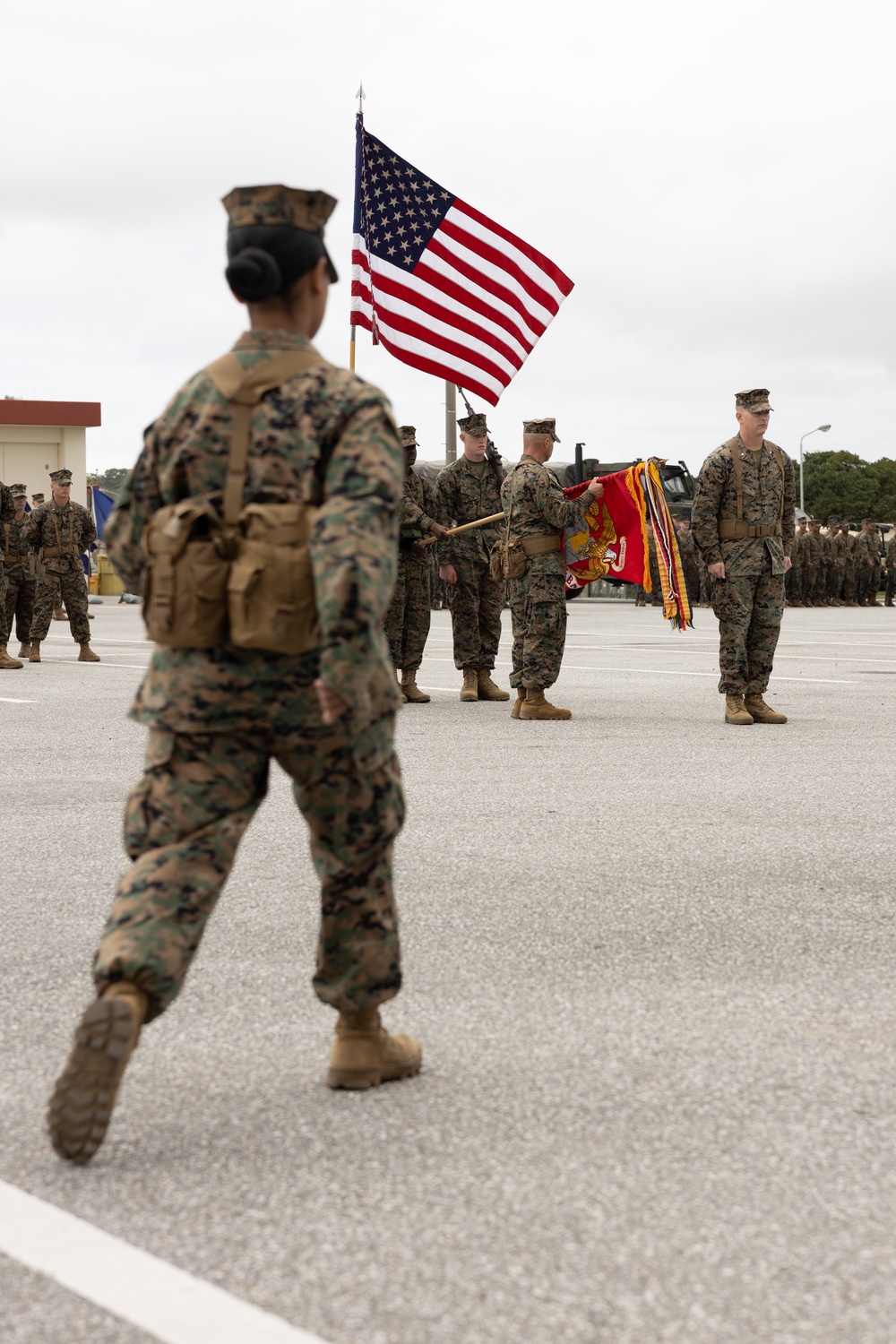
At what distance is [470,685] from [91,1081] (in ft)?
31.6

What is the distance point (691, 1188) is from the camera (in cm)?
293

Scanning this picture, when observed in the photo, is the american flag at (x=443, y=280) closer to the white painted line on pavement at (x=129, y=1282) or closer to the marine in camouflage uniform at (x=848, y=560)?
the white painted line on pavement at (x=129, y=1282)

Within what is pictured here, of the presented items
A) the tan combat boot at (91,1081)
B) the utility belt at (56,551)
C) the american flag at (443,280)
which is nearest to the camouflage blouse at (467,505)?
the american flag at (443,280)

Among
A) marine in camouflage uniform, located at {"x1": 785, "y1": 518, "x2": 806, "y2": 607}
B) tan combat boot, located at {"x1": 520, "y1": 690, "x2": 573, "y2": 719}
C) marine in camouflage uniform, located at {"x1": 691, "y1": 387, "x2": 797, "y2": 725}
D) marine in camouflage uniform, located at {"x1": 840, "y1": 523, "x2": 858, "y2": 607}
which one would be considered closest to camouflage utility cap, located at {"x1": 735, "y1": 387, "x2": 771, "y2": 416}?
marine in camouflage uniform, located at {"x1": 691, "y1": 387, "x2": 797, "y2": 725}

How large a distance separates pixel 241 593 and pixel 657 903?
259 centimetres

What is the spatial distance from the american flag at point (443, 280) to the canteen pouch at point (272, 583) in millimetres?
10007

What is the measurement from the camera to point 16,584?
17469 mm

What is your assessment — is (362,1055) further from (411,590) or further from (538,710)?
(411,590)

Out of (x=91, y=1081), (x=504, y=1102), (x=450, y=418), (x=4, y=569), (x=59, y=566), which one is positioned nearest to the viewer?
(x=91, y=1081)

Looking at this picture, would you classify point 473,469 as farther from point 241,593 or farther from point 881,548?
point 881,548

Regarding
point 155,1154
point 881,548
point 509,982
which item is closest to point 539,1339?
point 155,1154

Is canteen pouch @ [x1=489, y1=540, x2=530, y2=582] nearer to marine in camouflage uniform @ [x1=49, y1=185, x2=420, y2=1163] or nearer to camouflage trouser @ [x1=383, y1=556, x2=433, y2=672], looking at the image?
camouflage trouser @ [x1=383, y1=556, x2=433, y2=672]

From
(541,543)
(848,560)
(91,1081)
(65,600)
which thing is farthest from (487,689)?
(848,560)

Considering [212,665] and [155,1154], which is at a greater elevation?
[212,665]
